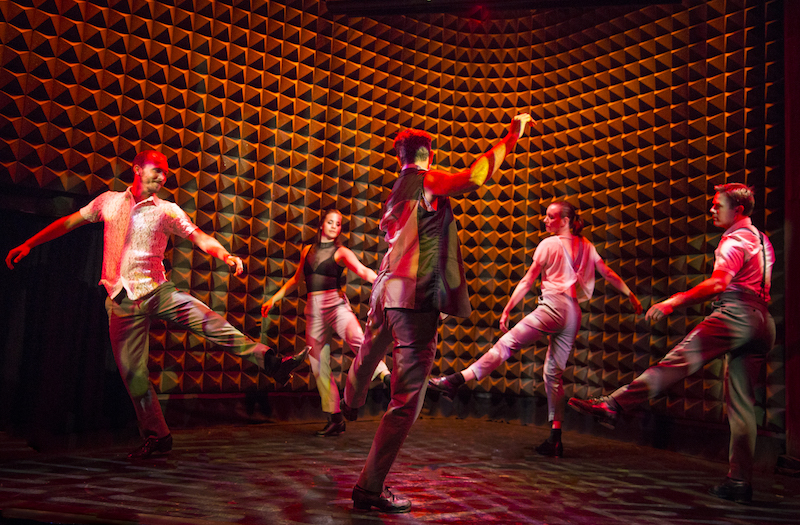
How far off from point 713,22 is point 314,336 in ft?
13.4

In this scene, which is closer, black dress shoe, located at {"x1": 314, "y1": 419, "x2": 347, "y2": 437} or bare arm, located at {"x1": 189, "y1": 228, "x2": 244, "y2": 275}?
bare arm, located at {"x1": 189, "y1": 228, "x2": 244, "y2": 275}

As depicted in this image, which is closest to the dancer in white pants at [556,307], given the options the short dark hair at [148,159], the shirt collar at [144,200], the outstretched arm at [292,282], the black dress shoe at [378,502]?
the outstretched arm at [292,282]

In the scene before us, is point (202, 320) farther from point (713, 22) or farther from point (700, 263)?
point (713, 22)

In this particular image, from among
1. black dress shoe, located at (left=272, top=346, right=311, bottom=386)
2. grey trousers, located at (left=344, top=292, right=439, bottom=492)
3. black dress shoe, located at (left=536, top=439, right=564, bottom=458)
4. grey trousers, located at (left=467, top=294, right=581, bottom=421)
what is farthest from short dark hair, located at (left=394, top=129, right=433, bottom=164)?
black dress shoe, located at (left=536, top=439, right=564, bottom=458)

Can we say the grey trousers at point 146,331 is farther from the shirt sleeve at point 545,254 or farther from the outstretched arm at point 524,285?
the shirt sleeve at point 545,254

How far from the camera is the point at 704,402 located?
4.16 m

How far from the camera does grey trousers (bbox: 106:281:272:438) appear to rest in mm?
3256

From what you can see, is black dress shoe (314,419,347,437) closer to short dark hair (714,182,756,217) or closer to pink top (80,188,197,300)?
pink top (80,188,197,300)

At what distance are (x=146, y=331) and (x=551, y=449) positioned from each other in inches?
112

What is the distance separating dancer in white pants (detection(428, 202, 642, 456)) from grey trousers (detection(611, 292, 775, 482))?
100cm

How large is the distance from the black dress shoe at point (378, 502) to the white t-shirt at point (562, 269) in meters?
2.22

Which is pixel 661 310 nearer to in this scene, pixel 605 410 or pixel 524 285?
pixel 605 410

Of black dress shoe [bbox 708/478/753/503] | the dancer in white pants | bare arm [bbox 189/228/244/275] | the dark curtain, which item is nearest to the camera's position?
black dress shoe [bbox 708/478/753/503]

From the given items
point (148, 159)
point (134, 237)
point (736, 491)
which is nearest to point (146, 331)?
point (134, 237)
